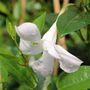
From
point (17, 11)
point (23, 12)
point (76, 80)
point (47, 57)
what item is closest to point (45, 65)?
point (47, 57)

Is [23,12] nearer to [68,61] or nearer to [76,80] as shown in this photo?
[76,80]

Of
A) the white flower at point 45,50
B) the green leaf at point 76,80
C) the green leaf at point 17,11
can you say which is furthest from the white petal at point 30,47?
the green leaf at point 17,11

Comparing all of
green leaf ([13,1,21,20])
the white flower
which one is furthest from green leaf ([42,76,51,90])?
green leaf ([13,1,21,20])

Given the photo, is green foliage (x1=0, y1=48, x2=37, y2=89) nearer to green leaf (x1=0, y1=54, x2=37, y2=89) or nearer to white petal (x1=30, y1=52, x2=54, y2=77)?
green leaf (x1=0, y1=54, x2=37, y2=89)

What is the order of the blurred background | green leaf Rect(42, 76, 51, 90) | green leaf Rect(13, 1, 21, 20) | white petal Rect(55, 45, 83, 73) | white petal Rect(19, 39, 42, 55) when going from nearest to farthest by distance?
white petal Rect(55, 45, 83, 73)
white petal Rect(19, 39, 42, 55)
green leaf Rect(42, 76, 51, 90)
the blurred background
green leaf Rect(13, 1, 21, 20)

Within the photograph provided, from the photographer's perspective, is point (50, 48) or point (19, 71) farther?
point (19, 71)

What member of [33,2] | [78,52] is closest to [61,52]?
[78,52]

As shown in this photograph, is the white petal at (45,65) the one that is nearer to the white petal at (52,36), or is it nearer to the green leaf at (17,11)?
the white petal at (52,36)
